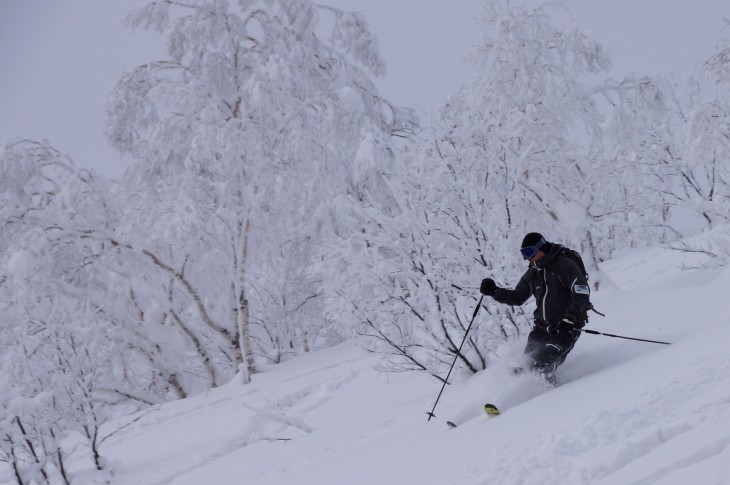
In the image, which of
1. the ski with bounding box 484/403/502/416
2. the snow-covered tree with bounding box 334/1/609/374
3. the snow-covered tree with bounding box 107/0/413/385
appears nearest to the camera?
the ski with bounding box 484/403/502/416

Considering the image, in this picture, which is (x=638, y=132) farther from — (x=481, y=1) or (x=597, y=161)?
(x=481, y=1)

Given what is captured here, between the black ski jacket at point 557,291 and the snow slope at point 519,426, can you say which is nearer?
the snow slope at point 519,426

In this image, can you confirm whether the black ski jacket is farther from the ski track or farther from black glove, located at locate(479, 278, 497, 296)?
the ski track

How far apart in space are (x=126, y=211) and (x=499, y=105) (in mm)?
8643

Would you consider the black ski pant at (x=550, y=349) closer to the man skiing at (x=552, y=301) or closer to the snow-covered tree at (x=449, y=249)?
the man skiing at (x=552, y=301)

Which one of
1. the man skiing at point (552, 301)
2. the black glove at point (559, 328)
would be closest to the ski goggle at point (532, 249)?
the man skiing at point (552, 301)

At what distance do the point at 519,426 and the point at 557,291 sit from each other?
4.89ft

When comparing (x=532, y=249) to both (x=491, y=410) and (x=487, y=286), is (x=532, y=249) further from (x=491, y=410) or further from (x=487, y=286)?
(x=491, y=410)

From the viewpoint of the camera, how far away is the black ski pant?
436 cm

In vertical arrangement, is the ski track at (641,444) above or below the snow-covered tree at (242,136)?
below

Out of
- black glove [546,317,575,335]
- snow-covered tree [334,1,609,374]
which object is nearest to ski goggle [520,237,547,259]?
black glove [546,317,575,335]

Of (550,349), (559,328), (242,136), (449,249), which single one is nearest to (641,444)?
(550,349)

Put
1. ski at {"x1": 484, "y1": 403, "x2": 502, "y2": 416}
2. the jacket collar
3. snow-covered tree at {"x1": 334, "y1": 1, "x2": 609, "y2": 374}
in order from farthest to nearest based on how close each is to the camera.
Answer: snow-covered tree at {"x1": 334, "y1": 1, "x2": 609, "y2": 374} < the jacket collar < ski at {"x1": 484, "y1": 403, "x2": 502, "y2": 416}

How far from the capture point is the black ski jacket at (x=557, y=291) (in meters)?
4.39
